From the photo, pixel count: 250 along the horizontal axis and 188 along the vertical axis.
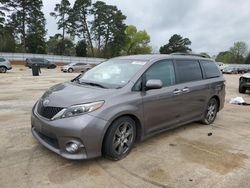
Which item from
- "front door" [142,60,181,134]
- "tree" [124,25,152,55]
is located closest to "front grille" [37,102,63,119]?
"front door" [142,60,181,134]

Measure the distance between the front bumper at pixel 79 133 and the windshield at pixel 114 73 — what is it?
865 mm

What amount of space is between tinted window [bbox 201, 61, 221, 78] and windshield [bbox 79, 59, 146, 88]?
2.05 metres

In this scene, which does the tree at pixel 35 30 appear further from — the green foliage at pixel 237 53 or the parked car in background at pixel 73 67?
the green foliage at pixel 237 53

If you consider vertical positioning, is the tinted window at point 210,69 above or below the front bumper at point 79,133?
above

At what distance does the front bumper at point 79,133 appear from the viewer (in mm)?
3547

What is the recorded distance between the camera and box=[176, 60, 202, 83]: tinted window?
5.22 metres

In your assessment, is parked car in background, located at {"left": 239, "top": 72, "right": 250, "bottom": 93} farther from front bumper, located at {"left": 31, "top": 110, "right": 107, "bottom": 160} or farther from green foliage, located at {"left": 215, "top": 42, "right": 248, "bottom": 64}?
green foliage, located at {"left": 215, "top": 42, "right": 248, "bottom": 64}

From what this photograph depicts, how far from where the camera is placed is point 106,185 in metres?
3.33

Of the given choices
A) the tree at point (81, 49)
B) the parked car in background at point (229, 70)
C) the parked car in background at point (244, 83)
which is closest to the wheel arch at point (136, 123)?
the parked car in background at point (244, 83)

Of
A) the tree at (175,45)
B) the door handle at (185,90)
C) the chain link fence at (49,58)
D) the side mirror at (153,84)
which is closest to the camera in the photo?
the side mirror at (153,84)

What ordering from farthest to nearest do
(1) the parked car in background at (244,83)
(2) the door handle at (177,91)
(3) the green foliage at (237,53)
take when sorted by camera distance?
(3) the green foliage at (237,53) → (1) the parked car in background at (244,83) → (2) the door handle at (177,91)

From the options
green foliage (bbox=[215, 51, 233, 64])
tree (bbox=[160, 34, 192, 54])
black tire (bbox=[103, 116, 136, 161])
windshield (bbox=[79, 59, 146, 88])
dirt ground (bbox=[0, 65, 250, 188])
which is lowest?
dirt ground (bbox=[0, 65, 250, 188])

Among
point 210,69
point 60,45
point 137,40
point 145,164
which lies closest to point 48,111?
point 145,164

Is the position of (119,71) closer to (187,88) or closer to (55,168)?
(187,88)
